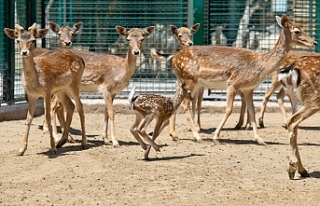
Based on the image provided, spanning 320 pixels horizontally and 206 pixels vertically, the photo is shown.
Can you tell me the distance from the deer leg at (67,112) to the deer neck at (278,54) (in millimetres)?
3091

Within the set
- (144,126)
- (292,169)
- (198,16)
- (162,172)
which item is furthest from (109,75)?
(198,16)

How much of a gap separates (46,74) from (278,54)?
3.60 meters

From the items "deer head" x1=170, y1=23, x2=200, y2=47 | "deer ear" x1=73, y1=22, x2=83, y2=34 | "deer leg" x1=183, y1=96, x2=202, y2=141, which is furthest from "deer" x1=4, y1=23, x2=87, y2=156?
"deer head" x1=170, y1=23, x2=200, y2=47

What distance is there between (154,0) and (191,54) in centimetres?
491

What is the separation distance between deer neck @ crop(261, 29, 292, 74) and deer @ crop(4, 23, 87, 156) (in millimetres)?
2868

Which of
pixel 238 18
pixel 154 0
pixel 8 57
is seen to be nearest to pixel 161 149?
pixel 8 57

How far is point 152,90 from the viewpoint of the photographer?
1686 centimetres

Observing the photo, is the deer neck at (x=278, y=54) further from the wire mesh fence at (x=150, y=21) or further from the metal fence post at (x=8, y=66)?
the metal fence post at (x=8, y=66)

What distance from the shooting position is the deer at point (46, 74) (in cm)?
1084

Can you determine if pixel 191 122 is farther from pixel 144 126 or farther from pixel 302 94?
pixel 302 94

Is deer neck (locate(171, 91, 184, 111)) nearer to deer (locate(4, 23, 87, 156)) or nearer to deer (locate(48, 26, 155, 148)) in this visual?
deer (locate(48, 26, 155, 148))

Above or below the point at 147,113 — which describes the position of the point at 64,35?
above

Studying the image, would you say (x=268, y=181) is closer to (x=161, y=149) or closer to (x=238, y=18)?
(x=161, y=149)

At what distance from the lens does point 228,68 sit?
12547 millimetres
